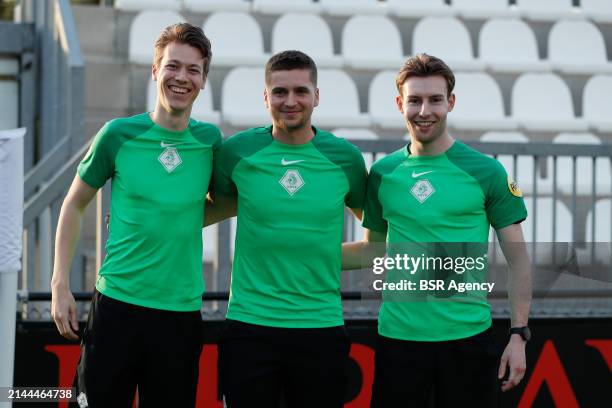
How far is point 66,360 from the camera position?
4645 mm

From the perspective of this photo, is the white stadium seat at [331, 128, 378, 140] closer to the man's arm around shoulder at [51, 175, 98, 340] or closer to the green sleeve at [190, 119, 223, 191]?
the green sleeve at [190, 119, 223, 191]

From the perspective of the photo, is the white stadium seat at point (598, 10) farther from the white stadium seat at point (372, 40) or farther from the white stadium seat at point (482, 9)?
the white stadium seat at point (372, 40)

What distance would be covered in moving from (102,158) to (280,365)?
2.92 ft

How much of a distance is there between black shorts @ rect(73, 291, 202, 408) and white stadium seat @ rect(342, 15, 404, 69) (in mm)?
4831

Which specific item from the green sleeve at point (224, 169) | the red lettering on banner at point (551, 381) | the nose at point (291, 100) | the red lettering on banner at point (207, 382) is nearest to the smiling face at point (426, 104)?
the nose at point (291, 100)

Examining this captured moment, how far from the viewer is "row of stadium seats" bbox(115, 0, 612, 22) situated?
7.96m

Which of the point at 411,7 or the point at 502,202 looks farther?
the point at 411,7

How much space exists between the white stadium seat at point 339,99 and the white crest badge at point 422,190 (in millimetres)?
3945

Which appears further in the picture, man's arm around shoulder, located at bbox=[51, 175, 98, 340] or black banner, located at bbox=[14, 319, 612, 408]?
black banner, located at bbox=[14, 319, 612, 408]

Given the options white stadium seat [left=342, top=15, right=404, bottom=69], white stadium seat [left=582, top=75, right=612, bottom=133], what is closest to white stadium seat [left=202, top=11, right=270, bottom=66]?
white stadium seat [left=342, top=15, right=404, bottom=69]

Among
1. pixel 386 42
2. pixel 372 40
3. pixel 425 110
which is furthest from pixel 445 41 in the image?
pixel 425 110

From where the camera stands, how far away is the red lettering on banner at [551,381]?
4.86 m

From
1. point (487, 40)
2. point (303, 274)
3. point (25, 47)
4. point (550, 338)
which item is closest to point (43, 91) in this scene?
point (25, 47)

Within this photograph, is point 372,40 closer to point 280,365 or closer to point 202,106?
point 202,106
